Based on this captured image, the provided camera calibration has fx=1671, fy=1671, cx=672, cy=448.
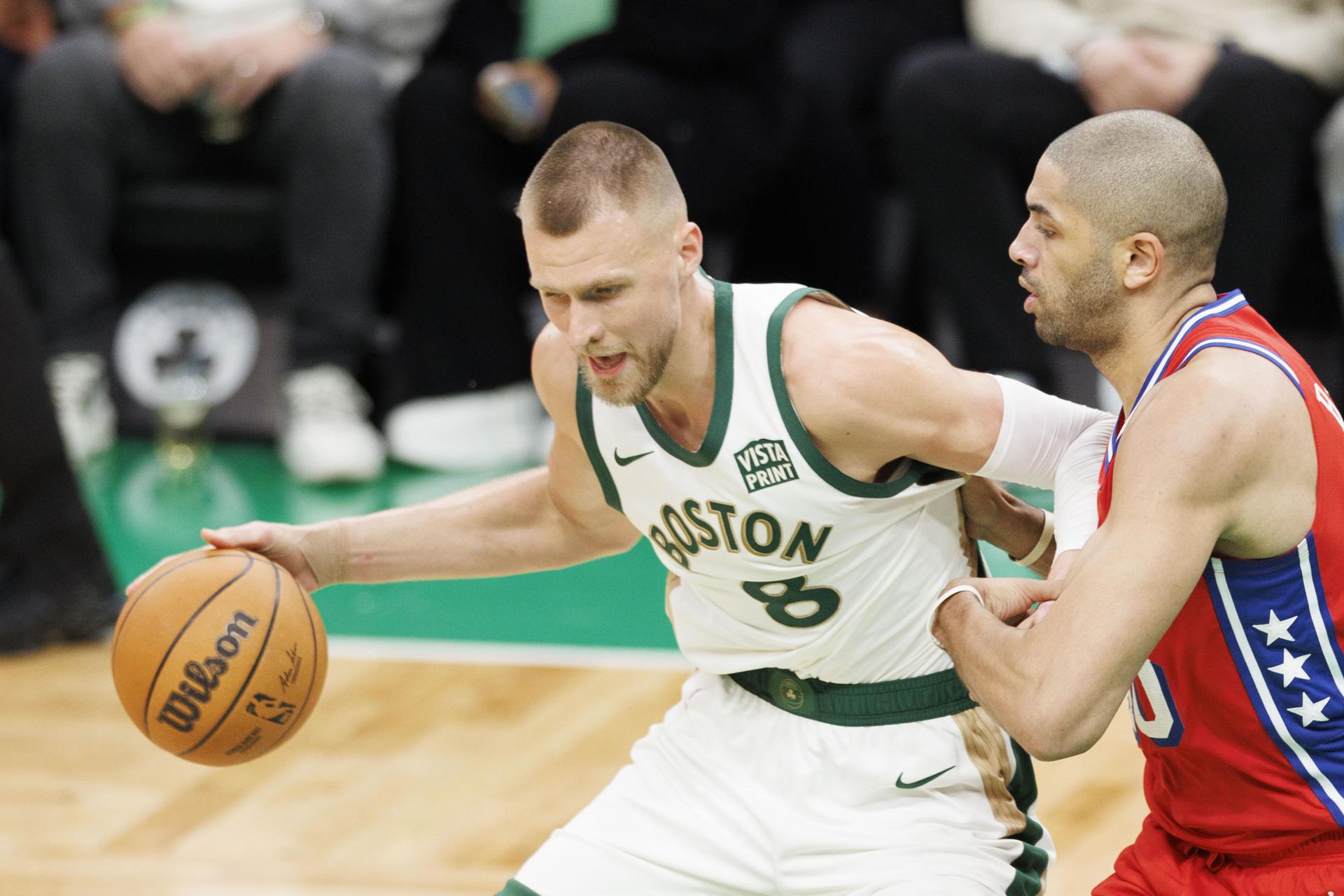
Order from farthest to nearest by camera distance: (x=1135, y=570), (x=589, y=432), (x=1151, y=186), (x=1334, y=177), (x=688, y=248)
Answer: (x=1334, y=177), (x=589, y=432), (x=688, y=248), (x=1151, y=186), (x=1135, y=570)

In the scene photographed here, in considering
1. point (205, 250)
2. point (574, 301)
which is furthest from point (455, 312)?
point (574, 301)

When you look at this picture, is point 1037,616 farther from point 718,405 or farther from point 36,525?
point 36,525

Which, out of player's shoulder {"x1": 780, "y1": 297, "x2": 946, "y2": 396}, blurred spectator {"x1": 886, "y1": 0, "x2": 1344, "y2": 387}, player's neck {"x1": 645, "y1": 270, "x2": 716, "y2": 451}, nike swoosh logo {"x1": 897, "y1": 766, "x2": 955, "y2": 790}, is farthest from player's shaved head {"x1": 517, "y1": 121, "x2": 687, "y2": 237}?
blurred spectator {"x1": 886, "y1": 0, "x2": 1344, "y2": 387}

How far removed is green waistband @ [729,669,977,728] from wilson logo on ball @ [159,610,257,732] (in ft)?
2.98

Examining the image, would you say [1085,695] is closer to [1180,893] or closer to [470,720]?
[1180,893]

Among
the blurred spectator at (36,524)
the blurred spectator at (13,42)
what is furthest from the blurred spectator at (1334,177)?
the blurred spectator at (13,42)

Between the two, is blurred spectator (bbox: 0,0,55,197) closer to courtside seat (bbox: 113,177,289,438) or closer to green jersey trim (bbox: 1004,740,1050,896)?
courtside seat (bbox: 113,177,289,438)

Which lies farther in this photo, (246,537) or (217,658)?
(246,537)

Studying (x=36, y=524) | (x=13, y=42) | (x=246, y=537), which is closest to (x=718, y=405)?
(x=246, y=537)

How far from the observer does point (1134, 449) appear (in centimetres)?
207
